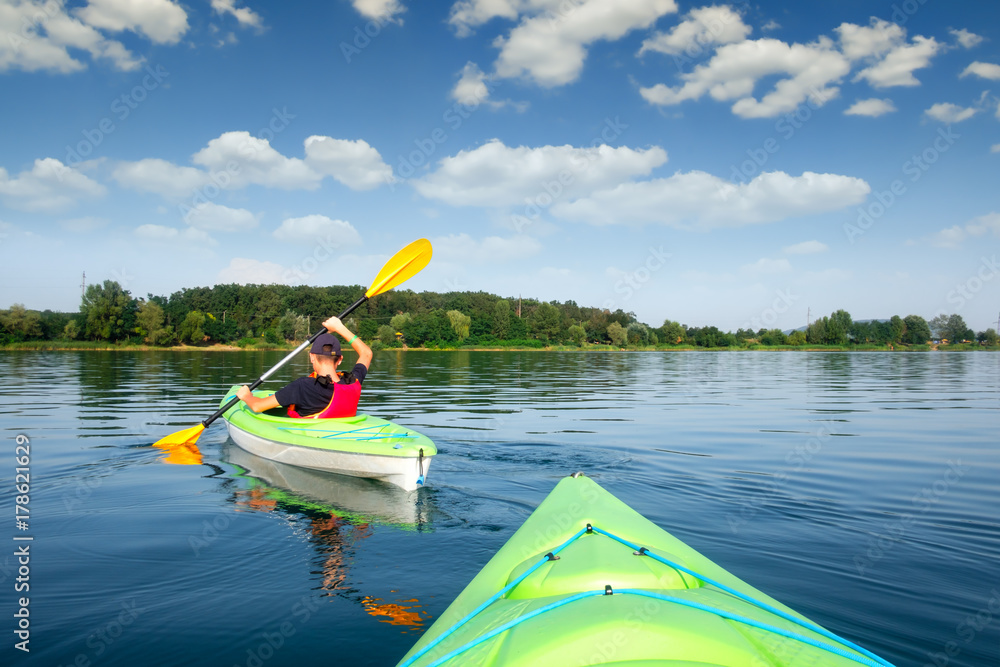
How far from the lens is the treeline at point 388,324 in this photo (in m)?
55.4

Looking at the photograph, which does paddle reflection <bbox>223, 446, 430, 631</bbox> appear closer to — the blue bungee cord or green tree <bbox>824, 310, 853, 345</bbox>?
the blue bungee cord

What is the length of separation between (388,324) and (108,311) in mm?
32215

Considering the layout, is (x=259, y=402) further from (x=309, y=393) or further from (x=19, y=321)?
(x=19, y=321)

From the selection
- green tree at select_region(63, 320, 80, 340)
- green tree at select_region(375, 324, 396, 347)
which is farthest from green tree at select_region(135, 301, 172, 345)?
green tree at select_region(375, 324, 396, 347)

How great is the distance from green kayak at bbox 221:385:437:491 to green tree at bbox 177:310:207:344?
55727 mm

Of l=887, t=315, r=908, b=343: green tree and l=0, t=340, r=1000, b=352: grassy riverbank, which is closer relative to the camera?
l=0, t=340, r=1000, b=352: grassy riverbank

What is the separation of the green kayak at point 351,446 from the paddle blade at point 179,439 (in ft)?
Answer: 4.78

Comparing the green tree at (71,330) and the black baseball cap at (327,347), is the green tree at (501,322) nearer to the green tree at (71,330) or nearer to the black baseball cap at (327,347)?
the green tree at (71,330)

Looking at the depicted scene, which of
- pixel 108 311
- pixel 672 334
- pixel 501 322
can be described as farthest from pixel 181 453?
pixel 672 334

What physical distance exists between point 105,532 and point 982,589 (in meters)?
A: 6.91

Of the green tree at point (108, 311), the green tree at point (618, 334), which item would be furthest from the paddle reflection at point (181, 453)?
the green tree at point (618, 334)

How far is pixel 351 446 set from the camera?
Answer: 21.9ft

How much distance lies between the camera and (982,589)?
12.4ft

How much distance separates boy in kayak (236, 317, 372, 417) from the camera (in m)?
7.25
